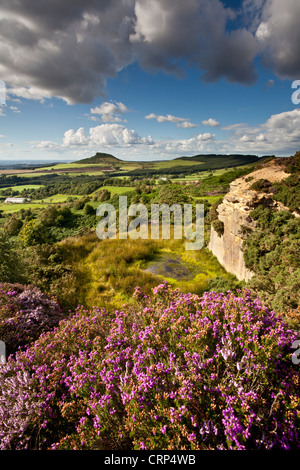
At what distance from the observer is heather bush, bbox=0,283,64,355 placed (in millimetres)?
4594

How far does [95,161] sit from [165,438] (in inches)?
7323

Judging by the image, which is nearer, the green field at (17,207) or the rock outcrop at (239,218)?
the rock outcrop at (239,218)

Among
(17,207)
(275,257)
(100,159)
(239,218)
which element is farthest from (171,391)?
(100,159)

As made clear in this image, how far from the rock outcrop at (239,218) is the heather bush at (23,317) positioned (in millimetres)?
7725

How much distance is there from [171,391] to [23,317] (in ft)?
14.0

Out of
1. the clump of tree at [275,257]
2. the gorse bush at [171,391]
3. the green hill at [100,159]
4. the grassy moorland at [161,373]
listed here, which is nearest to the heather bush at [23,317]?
the grassy moorland at [161,373]

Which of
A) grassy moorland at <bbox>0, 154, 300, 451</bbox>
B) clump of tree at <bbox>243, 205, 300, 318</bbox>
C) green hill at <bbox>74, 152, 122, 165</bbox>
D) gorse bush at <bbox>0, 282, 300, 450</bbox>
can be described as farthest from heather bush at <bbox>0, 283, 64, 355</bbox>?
green hill at <bbox>74, 152, 122, 165</bbox>

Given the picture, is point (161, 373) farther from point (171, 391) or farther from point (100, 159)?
point (100, 159)

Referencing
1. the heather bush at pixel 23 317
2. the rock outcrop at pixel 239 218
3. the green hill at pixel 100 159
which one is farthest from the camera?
the green hill at pixel 100 159

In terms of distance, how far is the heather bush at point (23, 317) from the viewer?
459 cm

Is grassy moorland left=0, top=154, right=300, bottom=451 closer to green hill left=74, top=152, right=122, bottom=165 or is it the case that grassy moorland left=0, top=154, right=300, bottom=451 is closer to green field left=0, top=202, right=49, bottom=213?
green field left=0, top=202, right=49, bottom=213

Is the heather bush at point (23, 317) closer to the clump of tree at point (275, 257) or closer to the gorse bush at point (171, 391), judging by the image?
the gorse bush at point (171, 391)

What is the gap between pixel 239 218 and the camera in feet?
31.3

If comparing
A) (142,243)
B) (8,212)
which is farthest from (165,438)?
(8,212)
